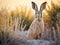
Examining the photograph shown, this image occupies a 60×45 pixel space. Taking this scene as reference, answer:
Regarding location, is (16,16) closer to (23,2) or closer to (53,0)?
(23,2)

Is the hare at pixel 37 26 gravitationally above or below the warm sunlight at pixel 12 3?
below

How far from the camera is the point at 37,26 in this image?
2.44m

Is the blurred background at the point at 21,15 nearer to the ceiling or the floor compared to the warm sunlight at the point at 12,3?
nearer to the floor

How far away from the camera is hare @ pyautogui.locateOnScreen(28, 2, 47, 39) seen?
93.4 inches

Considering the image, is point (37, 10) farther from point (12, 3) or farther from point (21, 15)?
point (12, 3)

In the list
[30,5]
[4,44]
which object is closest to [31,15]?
[30,5]

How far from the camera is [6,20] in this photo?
2408 millimetres

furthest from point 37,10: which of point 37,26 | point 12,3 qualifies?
point 12,3

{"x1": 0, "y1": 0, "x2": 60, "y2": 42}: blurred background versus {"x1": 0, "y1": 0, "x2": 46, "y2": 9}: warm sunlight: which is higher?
{"x1": 0, "y1": 0, "x2": 46, "y2": 9}: warm sunlight

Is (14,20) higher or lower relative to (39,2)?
lower

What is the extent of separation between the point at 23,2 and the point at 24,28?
12.8 inches

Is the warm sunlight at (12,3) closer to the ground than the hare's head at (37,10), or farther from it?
farther from it

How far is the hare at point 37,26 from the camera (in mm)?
2371

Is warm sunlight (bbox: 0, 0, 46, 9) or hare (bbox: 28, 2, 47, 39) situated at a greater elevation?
warm sunlight (bbox: 0, 0, 46, 9)
